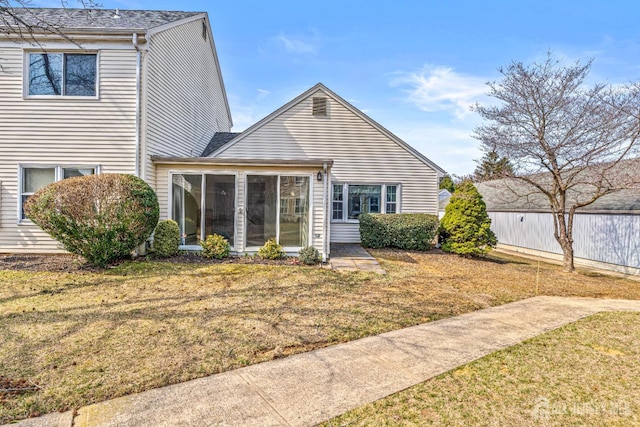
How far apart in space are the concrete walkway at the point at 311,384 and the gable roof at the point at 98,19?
964 centimetres

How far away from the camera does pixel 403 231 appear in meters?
12.2

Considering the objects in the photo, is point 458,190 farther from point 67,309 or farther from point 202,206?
point 67,309

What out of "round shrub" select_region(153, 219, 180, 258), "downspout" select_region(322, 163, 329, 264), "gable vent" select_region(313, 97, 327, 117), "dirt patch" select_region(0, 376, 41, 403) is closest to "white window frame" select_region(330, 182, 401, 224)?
"gable vent" select_region(313, 97, 327, 117)

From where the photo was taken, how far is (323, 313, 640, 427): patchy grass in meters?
2.68

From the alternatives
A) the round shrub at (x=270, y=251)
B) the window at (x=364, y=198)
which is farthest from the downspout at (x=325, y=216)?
the window at (x=364, y=198)

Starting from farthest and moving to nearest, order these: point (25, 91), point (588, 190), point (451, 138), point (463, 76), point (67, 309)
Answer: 1. point (451, 138)
2. point (588, 190)
3. point (463, 76)
4. point (25, 91)
5. point (67, 309)

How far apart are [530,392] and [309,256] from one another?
20.3ft

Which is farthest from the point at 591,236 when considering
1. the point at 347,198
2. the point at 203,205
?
the point at 203,205

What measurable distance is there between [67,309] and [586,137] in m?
13.5

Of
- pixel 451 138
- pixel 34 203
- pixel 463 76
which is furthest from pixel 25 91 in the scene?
pixel 451 138

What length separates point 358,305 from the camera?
5.71 m

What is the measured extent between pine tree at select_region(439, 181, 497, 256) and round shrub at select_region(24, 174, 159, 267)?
9831 mm

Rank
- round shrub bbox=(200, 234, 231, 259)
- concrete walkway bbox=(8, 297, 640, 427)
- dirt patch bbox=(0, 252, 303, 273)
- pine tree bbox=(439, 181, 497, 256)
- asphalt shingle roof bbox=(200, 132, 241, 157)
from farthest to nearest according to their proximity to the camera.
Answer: asphalt shingle roof bbox=(200, 132, 241, 157) < pine tree bbox=(439, 181, 497, 256) < round shrub bbox=(200, 234, 231, 259) < dirt patch bbox=(0, 252, 303, 273) < concrete walkway bbox=(8, 297, 640, 427)

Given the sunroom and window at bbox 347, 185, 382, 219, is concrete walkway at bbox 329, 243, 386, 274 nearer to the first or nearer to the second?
the sunroom
